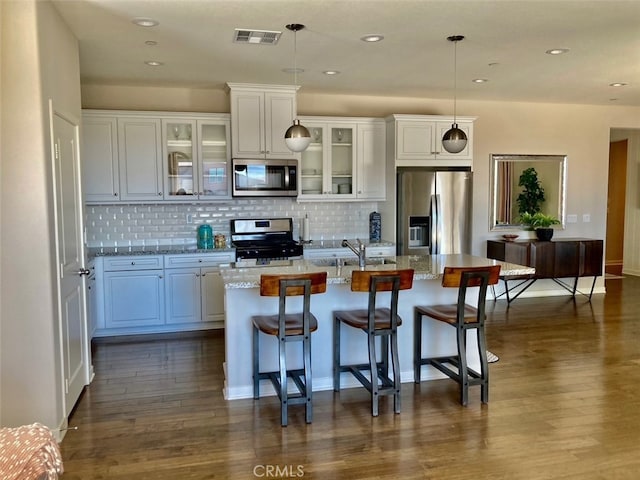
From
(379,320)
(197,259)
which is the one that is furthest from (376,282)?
(197,259)

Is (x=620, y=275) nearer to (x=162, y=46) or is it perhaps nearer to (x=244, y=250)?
(x=244, y=250)

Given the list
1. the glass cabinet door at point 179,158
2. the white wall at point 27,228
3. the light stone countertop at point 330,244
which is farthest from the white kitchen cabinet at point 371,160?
the white wall at point 27,228

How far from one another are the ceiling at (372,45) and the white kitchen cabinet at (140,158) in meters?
0.49

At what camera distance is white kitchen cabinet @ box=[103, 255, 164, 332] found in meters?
5.32

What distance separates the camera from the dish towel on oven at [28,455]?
177 centimetres

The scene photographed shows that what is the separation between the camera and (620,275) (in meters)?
9.06

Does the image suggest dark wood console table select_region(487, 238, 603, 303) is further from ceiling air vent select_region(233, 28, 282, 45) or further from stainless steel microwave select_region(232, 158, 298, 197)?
ceiling air vent select_region(233, 28, 282, 45)

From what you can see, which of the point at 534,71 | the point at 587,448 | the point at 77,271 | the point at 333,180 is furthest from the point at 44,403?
the point at 534,71

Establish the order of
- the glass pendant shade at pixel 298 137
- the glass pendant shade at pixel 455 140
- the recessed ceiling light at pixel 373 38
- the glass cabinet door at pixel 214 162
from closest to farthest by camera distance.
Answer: the glass pendant shade at pixel 298 137
the recessed ceiling light at pixel 373 38
the glass pendant shade at pixel 455 140
the glass cabinet door at pixel 214 162

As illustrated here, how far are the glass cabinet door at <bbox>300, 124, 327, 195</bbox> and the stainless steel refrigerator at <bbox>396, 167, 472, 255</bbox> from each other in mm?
922

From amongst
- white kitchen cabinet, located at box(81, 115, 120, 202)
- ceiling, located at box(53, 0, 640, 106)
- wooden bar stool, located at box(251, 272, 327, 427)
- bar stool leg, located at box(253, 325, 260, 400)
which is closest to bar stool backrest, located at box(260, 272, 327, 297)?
wooden bar stool, located at box(251, 272, 327, 427)

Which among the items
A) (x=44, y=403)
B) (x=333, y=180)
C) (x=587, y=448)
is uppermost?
(x=333, y=180)

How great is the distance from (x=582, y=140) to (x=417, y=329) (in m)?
4.95

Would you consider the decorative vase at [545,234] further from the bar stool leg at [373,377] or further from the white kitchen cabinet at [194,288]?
the bar stool leg at [373,377]
